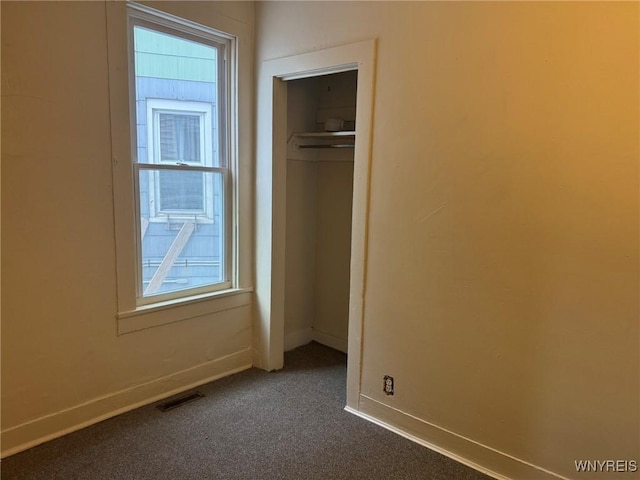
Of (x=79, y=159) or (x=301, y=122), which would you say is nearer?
(x=79, y=159)

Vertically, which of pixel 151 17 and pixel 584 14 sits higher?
pixel 151 17

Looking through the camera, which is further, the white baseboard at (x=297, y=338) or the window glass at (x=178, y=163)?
the white baseboard at (x=297, y=338)

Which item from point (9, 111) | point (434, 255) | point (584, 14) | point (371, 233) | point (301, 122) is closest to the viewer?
point (584, 14)

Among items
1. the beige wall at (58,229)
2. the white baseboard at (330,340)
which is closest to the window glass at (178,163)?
the beige wall at (58,229)

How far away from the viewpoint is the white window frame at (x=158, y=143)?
262cm

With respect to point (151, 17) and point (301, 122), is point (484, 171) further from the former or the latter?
point (151, 17)

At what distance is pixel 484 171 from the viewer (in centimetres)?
206

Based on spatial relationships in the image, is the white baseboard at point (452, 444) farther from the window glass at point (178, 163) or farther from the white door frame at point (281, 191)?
the window glass at point (178, 163)

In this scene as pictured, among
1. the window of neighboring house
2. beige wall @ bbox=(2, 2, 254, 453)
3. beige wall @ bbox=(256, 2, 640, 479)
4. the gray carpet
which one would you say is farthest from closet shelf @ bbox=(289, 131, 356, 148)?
the gray carpet

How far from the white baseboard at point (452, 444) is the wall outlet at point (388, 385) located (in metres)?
0.09

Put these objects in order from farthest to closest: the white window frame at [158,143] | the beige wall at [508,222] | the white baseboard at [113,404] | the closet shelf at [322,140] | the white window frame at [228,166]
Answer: the closet shelf at [322,140] < the white window frame at [158,143] < the white window frame at [228,166] < the white baseboard at [113,404] < the beige wall at [508,222]

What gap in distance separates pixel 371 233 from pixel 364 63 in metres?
0.93

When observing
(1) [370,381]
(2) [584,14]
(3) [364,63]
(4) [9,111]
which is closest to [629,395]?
(1) [370,381]
